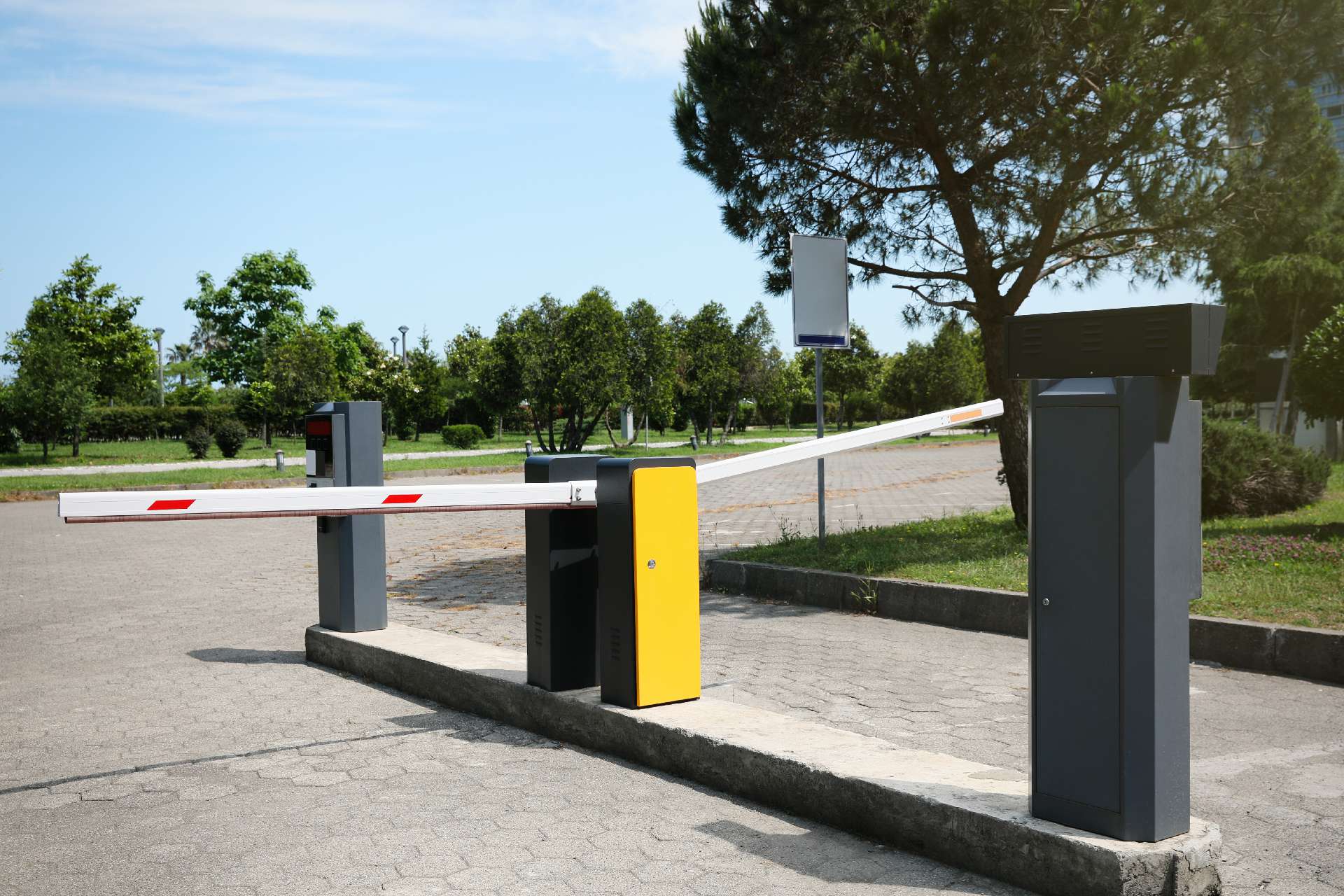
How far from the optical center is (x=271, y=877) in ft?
11.4

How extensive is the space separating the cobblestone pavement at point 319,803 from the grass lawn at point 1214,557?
4.16 meters

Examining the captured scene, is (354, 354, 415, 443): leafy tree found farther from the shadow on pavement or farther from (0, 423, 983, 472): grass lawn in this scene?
the shadow on pavement

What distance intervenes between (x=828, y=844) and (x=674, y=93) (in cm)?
947

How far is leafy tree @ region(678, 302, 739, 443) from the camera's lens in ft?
141

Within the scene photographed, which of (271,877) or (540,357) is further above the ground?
(540,357)

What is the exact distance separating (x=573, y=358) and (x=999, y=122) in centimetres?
2702

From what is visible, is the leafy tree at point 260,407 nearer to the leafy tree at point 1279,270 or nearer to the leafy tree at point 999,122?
the leafy tree at point 1279,270

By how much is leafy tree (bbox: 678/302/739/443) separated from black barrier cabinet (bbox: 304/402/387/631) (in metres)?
36.1

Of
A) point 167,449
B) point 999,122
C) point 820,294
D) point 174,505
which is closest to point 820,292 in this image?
point 820,294

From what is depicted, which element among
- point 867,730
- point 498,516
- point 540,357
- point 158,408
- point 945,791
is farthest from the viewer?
point 158,408

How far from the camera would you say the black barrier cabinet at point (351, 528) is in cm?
674

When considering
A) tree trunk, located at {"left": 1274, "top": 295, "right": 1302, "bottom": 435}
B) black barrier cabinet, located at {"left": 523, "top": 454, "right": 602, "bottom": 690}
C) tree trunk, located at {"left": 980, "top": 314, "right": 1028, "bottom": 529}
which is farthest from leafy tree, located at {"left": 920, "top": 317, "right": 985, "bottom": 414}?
black barrier cabinet, located at {"left": 523, "top": 454, "right": 602, "bottom": 690}

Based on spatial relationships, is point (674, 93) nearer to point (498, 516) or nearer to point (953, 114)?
point (953, 114)

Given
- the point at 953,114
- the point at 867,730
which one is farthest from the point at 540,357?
the point at 867,730
